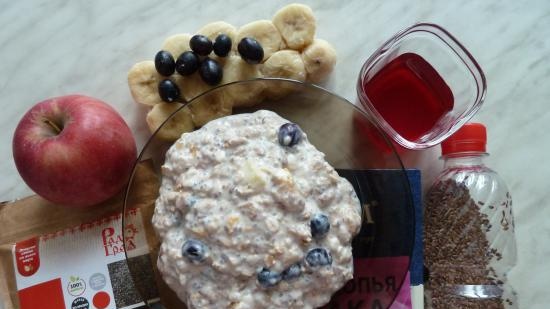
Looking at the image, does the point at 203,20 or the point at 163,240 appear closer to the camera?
the point at 163,240

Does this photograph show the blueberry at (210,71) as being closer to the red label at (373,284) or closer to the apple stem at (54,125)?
the apple stem at (54,125)

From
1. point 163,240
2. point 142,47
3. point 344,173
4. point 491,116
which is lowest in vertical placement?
point 163,240

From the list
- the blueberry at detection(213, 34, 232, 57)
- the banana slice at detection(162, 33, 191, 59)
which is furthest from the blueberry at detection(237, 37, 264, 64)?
the banana slice at detection(162, 33, 191, 59)

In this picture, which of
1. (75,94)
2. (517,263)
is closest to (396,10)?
(517,263)

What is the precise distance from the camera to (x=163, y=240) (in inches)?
36.1

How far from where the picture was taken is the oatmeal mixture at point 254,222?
850mm

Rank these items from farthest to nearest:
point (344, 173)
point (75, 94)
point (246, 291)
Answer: point (75, 94) → point (344, 173) → point (246, 291)

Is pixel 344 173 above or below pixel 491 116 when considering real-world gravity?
below

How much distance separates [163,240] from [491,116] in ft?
2.65

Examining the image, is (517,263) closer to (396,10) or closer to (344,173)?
(344,173)

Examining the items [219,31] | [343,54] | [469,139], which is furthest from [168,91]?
[469,139]

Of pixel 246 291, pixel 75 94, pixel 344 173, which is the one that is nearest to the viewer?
pixel 246 291

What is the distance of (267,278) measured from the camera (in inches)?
33.2

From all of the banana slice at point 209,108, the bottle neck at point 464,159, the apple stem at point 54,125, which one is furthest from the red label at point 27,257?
the bottle neck at point 464,159
